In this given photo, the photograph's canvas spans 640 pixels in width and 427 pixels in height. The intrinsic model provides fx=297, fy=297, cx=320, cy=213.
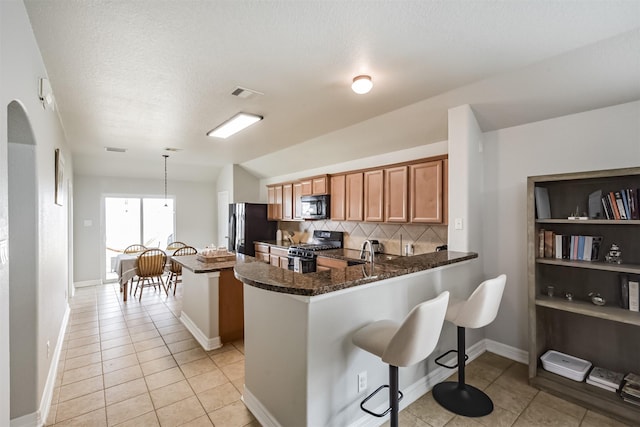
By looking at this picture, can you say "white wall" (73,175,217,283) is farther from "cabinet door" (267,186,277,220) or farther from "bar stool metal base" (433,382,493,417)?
"bar stool metal base" (433,382,493,417)

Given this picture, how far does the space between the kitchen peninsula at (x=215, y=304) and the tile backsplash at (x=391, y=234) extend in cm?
203

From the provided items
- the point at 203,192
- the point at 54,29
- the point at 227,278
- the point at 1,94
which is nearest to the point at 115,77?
the point at 54,29

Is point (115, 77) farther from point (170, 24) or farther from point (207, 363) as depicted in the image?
point (207, 363)

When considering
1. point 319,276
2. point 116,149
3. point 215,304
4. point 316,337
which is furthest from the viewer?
point 116,149

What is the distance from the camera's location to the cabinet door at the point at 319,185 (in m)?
4.85

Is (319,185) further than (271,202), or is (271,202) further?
(271,202)

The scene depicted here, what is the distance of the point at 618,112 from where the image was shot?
2381 millimetres

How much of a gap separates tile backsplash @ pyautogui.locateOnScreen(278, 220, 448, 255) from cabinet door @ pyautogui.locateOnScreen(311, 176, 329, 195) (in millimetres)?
593

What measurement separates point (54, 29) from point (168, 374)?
2694 millimetres

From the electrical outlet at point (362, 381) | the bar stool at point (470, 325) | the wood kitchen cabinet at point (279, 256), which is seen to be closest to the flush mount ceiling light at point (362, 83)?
the bar stool at point (470, 325)

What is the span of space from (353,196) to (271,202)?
A: 2.42m

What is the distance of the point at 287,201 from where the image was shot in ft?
19.0

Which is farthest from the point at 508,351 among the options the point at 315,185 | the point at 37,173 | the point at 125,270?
the point at 125,270

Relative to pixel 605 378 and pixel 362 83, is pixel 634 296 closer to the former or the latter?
pixel 605 378
